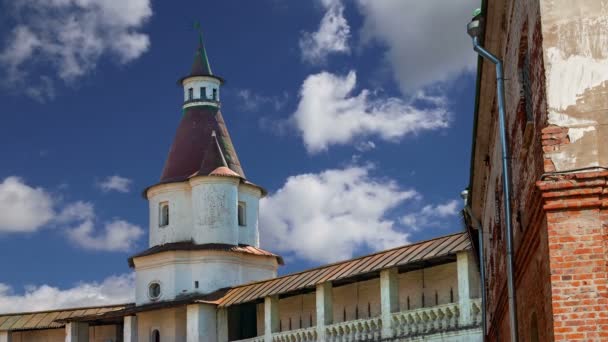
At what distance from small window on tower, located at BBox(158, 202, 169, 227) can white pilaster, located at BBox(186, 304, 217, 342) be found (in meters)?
5.79

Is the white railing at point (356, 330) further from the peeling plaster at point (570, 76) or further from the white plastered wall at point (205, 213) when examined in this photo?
the peeling plaster at point (570, 76)

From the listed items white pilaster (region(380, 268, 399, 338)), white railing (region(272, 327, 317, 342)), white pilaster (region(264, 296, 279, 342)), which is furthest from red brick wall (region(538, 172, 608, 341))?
white pilaster (region(264, 296, 279, 342))

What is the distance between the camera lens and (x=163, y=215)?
4634 cm

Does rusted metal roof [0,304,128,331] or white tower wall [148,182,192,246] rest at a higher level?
white tower wall [148,182,192,246]

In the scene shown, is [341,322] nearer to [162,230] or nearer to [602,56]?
[162,230]

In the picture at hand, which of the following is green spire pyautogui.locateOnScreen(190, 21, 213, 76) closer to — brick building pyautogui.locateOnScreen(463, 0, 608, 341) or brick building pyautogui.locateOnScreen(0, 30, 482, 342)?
brick building pyautogui.locateOnScreen(0, 30, 482, 342)

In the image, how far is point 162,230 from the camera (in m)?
46.0


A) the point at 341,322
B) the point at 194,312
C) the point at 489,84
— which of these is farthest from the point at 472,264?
the point at 489,84

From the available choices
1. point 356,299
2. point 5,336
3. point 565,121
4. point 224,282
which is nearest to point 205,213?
point 224,282

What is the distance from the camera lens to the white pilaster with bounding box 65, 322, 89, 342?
44719 millimetres

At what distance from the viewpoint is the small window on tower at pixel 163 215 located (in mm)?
46125

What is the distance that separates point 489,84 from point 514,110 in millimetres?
2457

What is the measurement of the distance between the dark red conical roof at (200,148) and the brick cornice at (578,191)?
3588 cm

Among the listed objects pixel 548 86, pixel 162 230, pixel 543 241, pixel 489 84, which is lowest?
pixel 543 241
